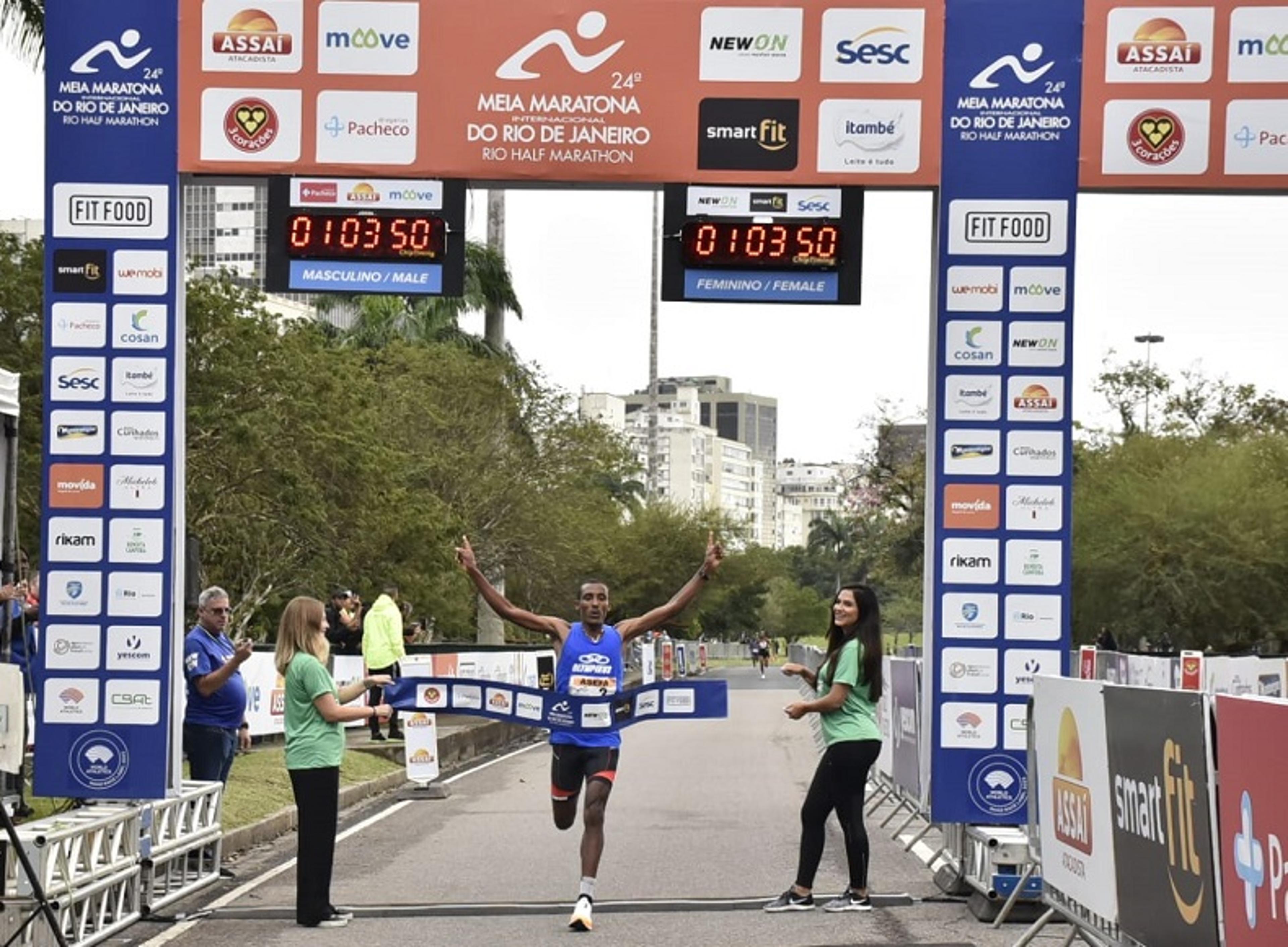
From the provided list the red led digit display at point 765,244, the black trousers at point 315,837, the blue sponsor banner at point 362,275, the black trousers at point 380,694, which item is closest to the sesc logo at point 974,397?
the red led digit display at point 765,244

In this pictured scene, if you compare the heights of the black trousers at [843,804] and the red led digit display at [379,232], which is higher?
the red led digit display at [379,232]

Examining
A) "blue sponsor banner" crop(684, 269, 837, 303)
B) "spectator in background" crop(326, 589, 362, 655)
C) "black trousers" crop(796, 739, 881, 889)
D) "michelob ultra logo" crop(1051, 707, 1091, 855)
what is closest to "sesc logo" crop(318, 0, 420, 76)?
"blue sponsor banner" crop(684, 269, 837, 303)

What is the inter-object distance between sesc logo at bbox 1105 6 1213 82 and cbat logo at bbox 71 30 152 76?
6.36 meters

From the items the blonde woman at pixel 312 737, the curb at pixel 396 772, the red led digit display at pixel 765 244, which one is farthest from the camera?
the curb at pixel 396 772

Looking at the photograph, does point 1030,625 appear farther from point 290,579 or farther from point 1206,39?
point 290,579

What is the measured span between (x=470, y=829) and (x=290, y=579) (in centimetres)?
1753

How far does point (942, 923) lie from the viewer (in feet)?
38.8

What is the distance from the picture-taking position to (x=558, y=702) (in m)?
11.9

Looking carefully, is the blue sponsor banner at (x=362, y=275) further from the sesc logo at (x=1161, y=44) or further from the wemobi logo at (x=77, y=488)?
the sesc logo at (x=1161, y=44)

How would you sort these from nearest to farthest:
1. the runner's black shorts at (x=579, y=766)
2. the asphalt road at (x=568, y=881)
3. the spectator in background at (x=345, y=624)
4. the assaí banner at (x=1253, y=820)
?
the assaí banner at (x=1253, y=820) < the asphalt road at (x=568, y=881) < the runner's black shorts at (x=579, y=766) < the spectator in background at (x=345, y=624)

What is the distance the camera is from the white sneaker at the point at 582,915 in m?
11.5

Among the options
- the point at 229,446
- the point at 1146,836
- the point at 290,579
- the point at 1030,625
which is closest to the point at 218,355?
the point at 229,446

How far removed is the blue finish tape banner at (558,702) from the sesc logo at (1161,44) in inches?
191

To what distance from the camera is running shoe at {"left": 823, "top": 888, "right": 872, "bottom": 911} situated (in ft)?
39.8
